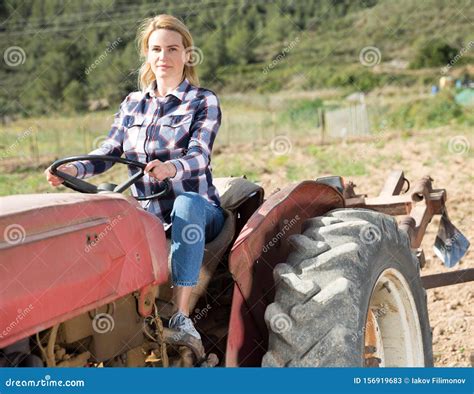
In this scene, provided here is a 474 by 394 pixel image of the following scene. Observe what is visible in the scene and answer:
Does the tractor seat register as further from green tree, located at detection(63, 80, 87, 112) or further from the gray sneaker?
green tree, located at detection(63, 80, 87, 112)

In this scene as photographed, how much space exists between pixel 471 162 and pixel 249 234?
8.73 metres

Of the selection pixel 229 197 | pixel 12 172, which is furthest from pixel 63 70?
pixel 229 197

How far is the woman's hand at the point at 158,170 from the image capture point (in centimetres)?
329

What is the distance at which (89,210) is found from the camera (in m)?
2.91

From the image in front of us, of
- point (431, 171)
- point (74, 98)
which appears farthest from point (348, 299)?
point (74, 98)

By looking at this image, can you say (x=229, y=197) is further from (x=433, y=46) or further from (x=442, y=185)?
(x=433, y=46)

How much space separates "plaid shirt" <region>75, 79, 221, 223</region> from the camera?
362 cm
